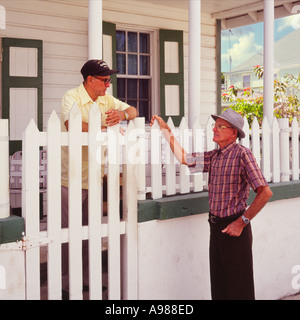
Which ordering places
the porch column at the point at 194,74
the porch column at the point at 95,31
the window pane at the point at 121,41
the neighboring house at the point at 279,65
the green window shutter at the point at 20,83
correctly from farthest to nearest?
the neighboring house at the point at 279,65, the window pane at the point at 121,41, the green window shutter at the point at 20,83, the porch column at the point at 194,74, the porch column at the point at 95,31

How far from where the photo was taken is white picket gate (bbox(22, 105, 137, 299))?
10.3ft

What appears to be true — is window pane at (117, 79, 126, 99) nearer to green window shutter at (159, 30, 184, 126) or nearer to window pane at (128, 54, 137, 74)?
window pane at (128, 54, 137, 74)

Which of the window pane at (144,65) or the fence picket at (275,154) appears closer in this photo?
the fence picket at (275,154)

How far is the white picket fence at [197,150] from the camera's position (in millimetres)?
3967

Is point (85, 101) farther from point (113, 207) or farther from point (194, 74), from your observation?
point (194, 74)

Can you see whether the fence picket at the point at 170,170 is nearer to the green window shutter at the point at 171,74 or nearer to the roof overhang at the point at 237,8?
the green window shutter at the point at 171,74

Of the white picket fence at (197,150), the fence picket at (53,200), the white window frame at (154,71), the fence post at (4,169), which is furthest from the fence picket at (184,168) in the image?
the white window frame at (154,71)

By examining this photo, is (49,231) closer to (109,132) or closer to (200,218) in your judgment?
(109,132)

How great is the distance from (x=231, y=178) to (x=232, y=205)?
7.5 inches

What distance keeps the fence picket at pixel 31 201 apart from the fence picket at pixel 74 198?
259mm

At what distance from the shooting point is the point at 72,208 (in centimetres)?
334

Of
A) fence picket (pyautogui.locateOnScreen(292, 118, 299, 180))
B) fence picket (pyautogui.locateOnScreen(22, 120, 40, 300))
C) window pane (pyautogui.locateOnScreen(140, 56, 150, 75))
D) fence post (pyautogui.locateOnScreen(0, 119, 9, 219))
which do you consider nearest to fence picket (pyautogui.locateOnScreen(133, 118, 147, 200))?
fence picket (pyautogui.locateOnScreen(22, 120, 40, 300))

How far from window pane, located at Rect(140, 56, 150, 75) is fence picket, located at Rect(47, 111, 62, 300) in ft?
19.1
